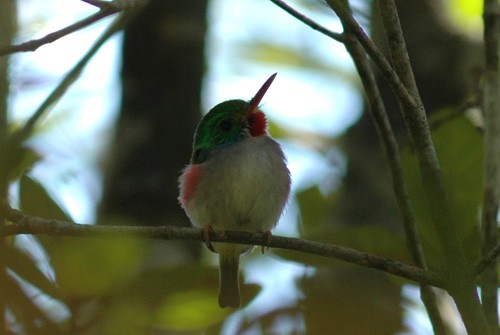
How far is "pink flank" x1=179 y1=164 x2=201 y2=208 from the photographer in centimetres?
447

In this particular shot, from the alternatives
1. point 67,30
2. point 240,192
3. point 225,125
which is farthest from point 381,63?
point 225,125

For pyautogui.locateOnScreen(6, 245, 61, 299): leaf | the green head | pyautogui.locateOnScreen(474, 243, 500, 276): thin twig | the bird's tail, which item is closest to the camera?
pyautogui.locateOnScreen(6, 245, 61, 299): leaf

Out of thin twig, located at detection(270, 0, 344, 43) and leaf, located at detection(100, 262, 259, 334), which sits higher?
thin twig, located at detection(270, 0, 344, 43)

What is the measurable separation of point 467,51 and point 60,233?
4375mm

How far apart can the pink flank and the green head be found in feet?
0.78

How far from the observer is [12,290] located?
1.41m

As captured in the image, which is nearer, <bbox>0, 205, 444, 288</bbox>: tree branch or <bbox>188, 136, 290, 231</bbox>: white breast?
<bbox>0, 205, 444, 288</bbox>: tree branch

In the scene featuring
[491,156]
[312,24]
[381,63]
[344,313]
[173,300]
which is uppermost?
[312,24]

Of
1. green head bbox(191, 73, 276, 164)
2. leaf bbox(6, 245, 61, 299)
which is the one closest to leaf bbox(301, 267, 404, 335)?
leaf bbox(6, 245, 61, 299)

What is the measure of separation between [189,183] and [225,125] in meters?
0.57

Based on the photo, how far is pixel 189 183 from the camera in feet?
14.7

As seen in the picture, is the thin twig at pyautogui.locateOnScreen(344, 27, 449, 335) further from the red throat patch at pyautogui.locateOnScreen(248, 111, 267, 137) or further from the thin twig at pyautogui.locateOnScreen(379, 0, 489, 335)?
the red throat patch at pyautogui.locateOnScreen(248, 111, 267, 137)

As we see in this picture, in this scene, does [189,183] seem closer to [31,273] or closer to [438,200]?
[438,200]

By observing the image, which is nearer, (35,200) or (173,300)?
(35,200)
